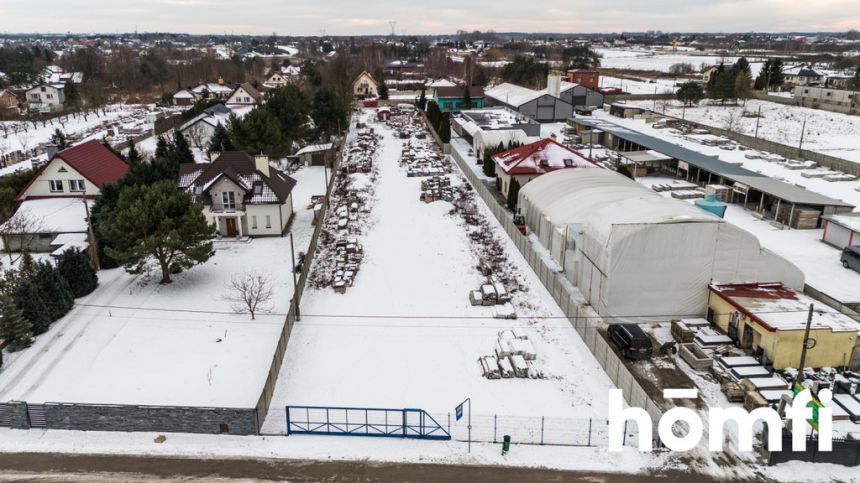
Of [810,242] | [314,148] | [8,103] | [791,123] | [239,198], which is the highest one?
[8,103]

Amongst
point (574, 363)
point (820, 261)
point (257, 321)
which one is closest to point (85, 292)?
point (257, 321)

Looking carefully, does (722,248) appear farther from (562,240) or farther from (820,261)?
(820,261)

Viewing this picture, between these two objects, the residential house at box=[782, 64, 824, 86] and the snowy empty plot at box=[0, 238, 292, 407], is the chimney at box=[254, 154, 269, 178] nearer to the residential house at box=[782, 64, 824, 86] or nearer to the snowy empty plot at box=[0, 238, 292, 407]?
the snowy empty plot at box=[0, 238, 292, 407]

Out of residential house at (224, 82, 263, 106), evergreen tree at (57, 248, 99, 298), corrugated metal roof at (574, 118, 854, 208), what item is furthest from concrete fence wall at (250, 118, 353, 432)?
residential house at (224, 82, 263, 106)

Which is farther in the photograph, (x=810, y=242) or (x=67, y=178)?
(x=67, y=178)

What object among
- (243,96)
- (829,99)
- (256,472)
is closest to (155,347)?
(256,472)

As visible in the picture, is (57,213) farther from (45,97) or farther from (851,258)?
(45,97)
